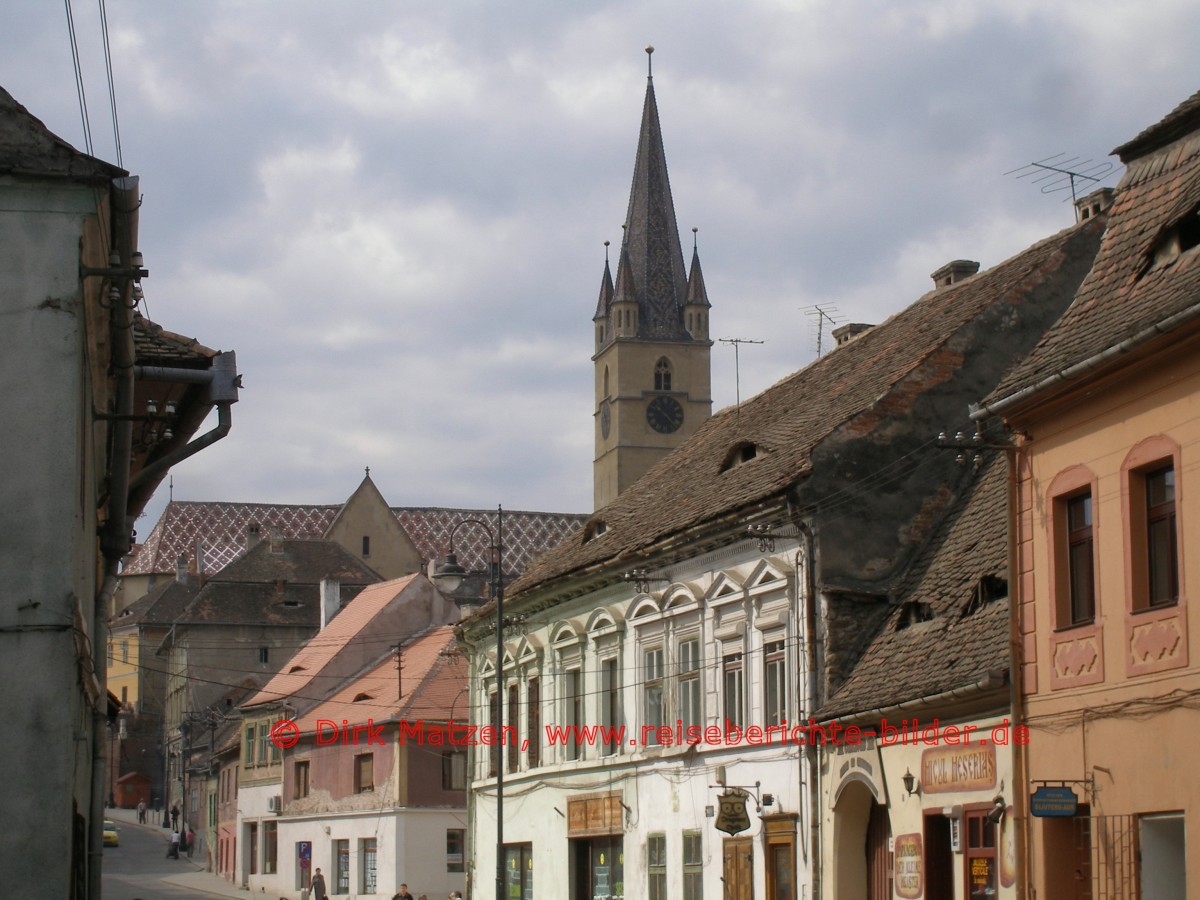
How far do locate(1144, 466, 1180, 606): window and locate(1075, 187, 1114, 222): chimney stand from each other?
10.8m

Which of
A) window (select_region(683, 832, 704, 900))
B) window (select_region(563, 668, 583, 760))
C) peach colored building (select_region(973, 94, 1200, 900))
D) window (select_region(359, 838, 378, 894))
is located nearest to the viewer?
A: peach colored building (select_region(973, 94, 1200, 900))

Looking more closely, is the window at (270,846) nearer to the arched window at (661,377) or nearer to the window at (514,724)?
the window at (514,724)

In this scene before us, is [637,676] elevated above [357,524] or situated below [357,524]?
below

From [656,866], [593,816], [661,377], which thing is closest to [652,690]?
[656,866]

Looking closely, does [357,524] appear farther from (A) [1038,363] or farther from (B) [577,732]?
(A) [1038,363]

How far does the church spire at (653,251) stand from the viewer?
13838cm

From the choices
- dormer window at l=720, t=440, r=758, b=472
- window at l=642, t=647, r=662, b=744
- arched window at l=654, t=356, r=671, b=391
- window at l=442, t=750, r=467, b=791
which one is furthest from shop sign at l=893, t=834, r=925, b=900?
arched window at l=654, t=356, r=671, b=391

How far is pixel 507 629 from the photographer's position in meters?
38.6

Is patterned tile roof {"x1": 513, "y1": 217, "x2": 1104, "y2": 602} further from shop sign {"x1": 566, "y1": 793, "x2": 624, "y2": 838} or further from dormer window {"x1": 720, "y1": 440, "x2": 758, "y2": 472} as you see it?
shop sign {"x1": 566, "y1": 793, "x2": 624, "y2": 838}

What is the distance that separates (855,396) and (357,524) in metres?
87.8

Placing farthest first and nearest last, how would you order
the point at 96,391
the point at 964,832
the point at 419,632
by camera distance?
1. the point at 419,632
2. the point at 964,832
3. the point at 96,391

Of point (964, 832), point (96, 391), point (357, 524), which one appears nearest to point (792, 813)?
point (964, 832)

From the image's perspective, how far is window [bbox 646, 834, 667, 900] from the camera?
3000 centimetres

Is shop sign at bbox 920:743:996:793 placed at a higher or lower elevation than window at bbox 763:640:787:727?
lower
